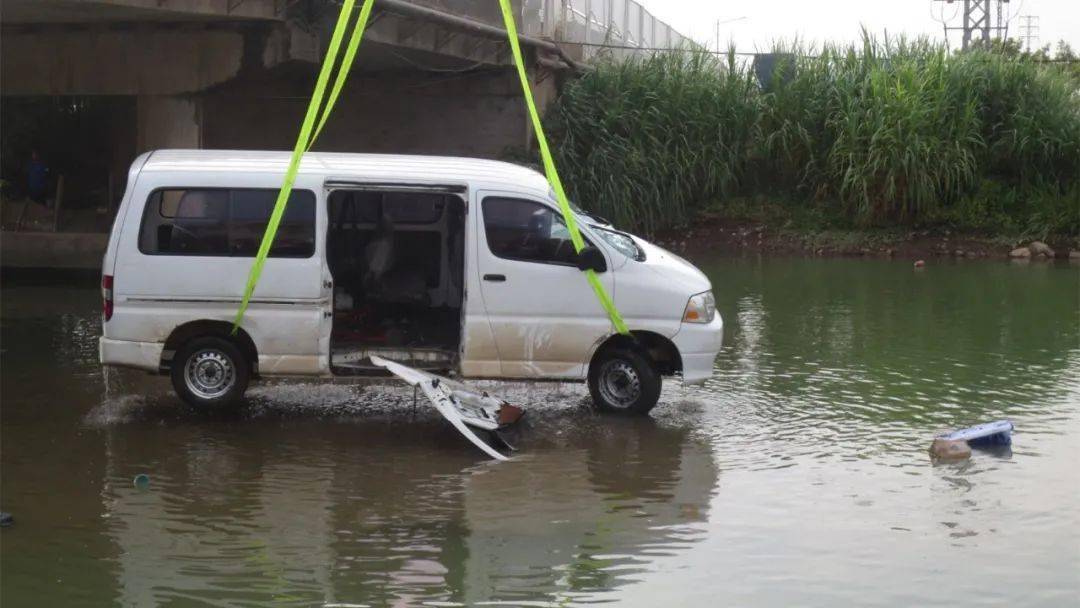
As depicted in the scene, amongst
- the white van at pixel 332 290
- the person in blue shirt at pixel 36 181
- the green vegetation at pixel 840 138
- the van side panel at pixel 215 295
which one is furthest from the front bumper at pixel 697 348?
the person in blue shirt at pixel 36 181

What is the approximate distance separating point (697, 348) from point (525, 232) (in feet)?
5.46

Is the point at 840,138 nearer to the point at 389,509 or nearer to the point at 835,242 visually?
the point at 835,242

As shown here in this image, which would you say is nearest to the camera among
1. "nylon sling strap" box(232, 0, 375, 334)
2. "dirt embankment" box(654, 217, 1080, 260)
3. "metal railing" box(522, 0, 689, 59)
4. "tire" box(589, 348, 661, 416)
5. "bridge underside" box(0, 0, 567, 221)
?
"nylon sling strap" box(232, 0, 375, 334)

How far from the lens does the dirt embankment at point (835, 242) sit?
85.6 ft

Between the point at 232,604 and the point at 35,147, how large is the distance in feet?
84.4

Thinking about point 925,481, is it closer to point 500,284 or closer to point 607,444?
point 607,444

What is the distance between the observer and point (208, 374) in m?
10.4

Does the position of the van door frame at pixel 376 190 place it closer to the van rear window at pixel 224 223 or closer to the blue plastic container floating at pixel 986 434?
the van rear window at pixel 224 223

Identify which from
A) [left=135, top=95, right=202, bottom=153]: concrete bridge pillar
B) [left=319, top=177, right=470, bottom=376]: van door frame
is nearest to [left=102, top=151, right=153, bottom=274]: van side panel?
[left=319, top=177, right=470, bottom=376]: van door frame

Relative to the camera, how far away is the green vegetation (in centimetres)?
2672

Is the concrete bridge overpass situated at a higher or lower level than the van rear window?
higher

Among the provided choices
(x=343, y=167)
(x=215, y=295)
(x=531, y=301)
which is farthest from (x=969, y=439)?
(x=215, y=295)

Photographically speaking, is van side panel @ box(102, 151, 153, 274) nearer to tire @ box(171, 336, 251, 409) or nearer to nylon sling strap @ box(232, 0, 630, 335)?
tire @ box(171, 336, 251, 409)

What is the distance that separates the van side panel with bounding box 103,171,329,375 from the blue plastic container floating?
4816 mm
